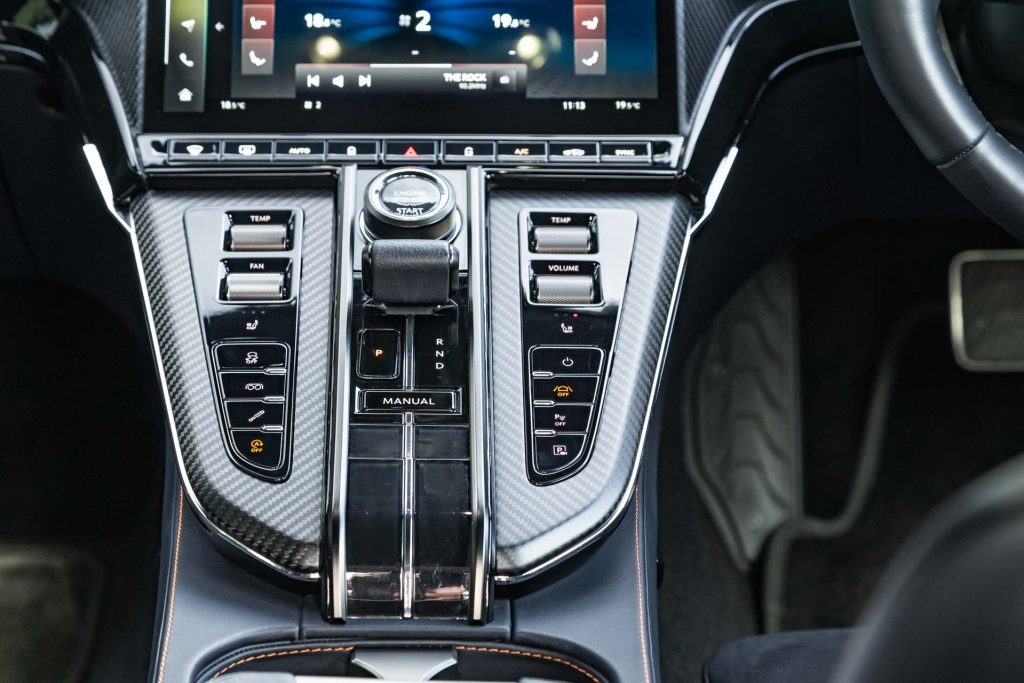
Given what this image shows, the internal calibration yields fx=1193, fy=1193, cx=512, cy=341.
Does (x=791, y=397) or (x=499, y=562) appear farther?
(x=791, y=397)

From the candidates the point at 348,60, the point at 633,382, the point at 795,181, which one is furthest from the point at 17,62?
the point at 795,181

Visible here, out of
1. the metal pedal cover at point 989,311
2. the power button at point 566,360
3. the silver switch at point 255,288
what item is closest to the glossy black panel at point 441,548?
the power button at point 566,360

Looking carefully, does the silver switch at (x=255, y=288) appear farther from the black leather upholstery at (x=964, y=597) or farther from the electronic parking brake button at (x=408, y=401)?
the black leather upholstery at (x=964, y=597)

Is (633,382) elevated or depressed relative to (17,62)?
depressed

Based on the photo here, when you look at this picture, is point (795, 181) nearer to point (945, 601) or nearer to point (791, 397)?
point (791, 397)

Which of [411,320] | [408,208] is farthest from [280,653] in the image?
[408,208]

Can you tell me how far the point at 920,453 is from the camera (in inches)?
76.6

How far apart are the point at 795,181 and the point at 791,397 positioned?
1.64 ft

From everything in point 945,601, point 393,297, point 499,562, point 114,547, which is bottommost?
point 945,601

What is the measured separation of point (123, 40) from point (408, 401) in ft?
1.74

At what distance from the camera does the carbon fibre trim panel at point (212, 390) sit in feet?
3.61

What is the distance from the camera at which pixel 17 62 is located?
134cm

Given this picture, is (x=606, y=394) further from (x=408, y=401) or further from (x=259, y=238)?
(x=259, y=238)

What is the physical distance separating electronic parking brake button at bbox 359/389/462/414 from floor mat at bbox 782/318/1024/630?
2.87ft
